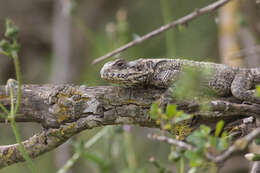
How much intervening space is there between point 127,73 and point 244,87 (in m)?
0.96

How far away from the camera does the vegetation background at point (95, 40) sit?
20.3 feet

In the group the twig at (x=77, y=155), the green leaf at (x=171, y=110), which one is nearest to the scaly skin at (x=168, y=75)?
the twig at (x=77, y=155)

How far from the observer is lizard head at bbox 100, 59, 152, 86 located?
333 cm

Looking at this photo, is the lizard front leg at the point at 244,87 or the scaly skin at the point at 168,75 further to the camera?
the scaly skin at the point at 168,75

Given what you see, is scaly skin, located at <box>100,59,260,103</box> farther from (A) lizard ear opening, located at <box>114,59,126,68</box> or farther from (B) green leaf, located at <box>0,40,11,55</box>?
(B) green leaf, located at <box>0,40,11,55</box>

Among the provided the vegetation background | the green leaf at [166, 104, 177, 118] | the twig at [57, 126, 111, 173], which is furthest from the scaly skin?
the vegetation background

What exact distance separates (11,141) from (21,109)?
4.65 m

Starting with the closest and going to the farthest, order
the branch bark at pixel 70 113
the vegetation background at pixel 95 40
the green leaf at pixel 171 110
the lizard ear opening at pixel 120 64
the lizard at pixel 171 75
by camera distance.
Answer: the green leaf at pixel 171 110
the branch bark at pixel 70 113
the lizard at pixel 171 75
the lizard ear opening at pixel 120 64
the vegetation background at pixel 95 40

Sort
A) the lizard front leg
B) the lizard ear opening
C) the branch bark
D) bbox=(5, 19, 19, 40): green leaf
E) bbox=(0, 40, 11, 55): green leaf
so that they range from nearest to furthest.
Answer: bbox=(0, 40, 11, 55): green leaf < bbox=(5, 19, 19, 40): green leaf < the branch bark < the lizard front leg < the lizard ear opening

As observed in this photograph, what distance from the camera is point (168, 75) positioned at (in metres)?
3.49

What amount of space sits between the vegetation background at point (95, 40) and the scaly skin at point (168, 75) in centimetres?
170

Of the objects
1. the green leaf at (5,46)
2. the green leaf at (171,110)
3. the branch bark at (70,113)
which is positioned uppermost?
the green leaf at (5,46)

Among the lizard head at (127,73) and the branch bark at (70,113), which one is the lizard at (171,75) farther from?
the branch bark at (70,113)

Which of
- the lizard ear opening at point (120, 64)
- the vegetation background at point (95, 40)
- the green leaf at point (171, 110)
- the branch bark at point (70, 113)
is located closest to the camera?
the green leaf at point (171, 110)
